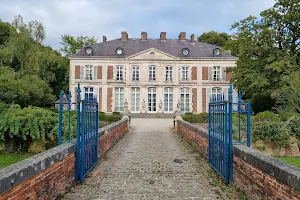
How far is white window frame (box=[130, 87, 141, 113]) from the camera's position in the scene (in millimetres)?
31078

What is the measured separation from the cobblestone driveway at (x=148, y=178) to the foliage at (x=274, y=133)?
180 inches

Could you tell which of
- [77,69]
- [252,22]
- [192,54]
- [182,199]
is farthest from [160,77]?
[182,199]

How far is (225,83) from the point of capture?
31.2 meters

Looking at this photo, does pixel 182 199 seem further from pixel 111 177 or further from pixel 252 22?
→ pixel 252 22

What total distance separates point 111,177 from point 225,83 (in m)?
27.7

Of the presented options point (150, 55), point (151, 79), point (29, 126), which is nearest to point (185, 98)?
point (151, 79)

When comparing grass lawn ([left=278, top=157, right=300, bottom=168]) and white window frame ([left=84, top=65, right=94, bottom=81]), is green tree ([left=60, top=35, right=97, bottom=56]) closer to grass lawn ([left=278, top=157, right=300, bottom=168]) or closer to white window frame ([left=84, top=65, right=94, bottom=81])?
white window frame ([left=84, top=65, right=94, bottom=81])

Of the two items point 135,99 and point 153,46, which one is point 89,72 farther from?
point 153,46

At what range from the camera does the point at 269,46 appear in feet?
64.1

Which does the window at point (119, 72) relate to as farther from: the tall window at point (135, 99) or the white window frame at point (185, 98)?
the white window frame at point (185, 98)

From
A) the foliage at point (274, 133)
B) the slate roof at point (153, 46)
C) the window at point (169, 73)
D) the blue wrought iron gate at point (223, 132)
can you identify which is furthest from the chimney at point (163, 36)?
the blue wrought iron gate at point (223, 132)

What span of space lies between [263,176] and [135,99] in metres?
27.8

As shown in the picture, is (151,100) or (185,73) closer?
(151,100)

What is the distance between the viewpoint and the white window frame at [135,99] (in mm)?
31078
